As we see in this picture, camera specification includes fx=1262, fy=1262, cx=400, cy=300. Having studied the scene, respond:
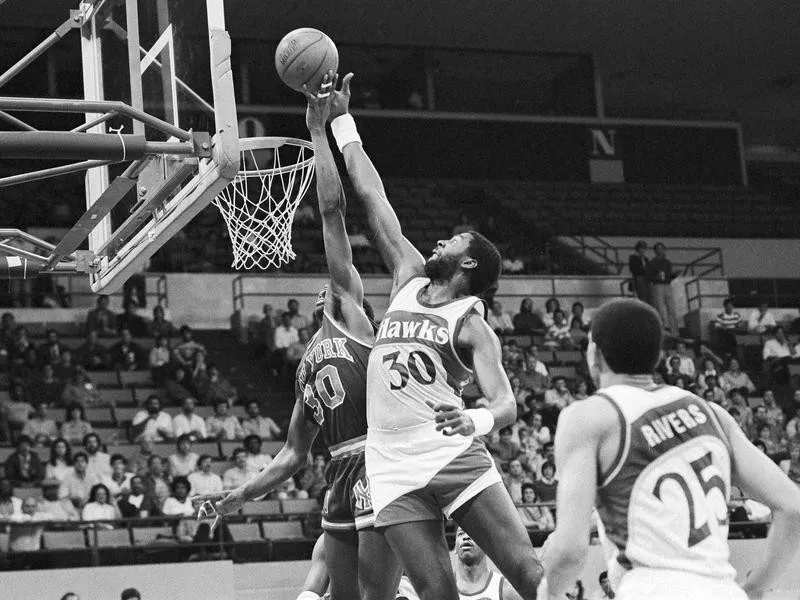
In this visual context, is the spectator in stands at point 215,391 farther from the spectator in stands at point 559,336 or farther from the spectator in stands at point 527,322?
the spectator in stands at point 559,336

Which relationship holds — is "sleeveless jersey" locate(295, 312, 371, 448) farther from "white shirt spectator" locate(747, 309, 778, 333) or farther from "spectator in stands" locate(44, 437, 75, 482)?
"white shirt spectator" locate(747, 309, 778, 333)

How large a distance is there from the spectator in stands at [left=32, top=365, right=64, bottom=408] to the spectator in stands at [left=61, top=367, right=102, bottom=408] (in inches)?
6.0

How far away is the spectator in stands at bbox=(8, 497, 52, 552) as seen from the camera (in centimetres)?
1291

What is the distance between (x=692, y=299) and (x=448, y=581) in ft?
63.9

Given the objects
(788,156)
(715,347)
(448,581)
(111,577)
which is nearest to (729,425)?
(448,581)

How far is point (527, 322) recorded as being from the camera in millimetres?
21141

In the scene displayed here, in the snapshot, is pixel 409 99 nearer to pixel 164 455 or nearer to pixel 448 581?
pixel 164 455

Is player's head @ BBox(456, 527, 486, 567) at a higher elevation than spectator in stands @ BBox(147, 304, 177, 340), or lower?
lower

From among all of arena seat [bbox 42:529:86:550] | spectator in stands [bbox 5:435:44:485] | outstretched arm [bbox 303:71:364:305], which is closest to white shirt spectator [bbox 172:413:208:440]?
spectator in stands [bbox 5:435:44:485]

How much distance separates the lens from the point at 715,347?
73.8 ft

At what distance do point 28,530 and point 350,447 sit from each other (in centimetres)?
817

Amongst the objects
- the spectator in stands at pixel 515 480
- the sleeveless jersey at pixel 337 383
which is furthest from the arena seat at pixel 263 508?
the sleeveless jersey at pixel 337 383

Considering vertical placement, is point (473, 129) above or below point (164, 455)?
above

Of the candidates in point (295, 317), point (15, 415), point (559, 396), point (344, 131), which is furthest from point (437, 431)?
point (295, 317)
